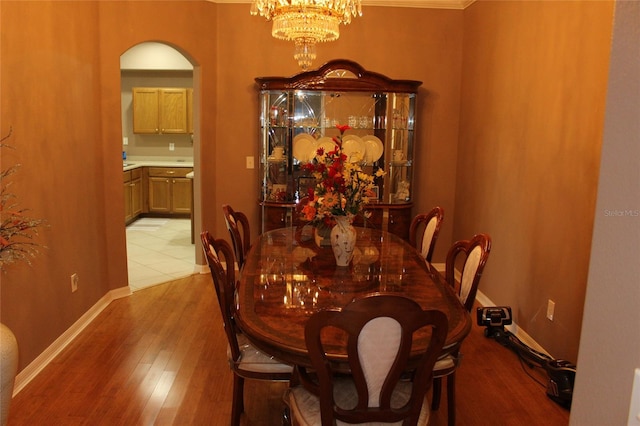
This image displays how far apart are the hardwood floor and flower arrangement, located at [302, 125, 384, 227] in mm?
1114

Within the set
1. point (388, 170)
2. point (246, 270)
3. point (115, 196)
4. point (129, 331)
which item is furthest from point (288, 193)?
point (246, 270)

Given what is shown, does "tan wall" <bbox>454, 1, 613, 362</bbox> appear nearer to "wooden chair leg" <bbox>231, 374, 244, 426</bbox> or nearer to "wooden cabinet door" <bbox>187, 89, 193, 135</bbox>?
Answer: "wooden chair leg" <bbox>231, 374, 244, 426</bbox>

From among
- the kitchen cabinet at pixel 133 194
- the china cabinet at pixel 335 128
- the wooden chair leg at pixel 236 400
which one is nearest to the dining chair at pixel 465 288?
the wooden chair leg at pixel 236 400

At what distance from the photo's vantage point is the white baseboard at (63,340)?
3033mm

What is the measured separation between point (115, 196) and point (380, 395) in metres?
3.34

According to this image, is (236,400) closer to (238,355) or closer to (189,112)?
(238,355)

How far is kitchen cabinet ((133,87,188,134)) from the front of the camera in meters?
8.42

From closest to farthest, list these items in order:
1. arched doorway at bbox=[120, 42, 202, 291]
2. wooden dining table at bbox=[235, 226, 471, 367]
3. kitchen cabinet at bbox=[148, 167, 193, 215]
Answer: wooden dining table at bbox=[235, 226, 471, 367] < arched doorway at bbox=[120, 42, 202, 291] < kitchen cabinet at bbox=[148, 167, 193, 215]

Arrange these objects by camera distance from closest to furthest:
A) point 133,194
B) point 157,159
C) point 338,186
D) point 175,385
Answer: point 338,186 → point 175,385 → point 133,194 → point 157,159

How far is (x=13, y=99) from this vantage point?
2891mm

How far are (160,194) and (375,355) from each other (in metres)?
7.25

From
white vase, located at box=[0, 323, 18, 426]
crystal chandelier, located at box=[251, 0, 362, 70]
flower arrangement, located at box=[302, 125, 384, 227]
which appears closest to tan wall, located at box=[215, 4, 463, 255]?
crystal chandelier, located at box=[251, 0, 362, 70]

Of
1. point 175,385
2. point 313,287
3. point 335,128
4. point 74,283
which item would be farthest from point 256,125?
point 313,287

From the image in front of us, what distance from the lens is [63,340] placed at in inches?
140
